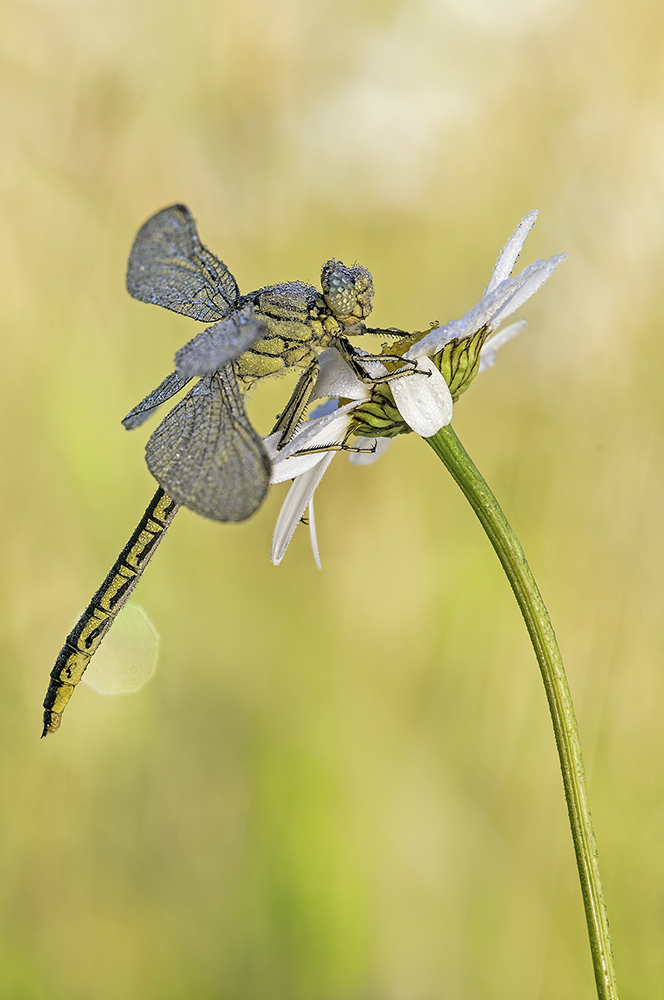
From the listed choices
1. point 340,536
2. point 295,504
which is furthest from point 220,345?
point 340,536

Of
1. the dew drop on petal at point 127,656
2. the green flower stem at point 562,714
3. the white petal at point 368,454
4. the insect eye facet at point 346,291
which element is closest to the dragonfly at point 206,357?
the insect eye facet at point 346,291

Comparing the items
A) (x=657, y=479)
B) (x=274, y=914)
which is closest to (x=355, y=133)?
(x=657, y=479)

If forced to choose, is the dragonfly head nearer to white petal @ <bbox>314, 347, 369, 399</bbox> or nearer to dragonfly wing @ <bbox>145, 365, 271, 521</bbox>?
white petal @ <bbox>314, 347, 369, 399</bbox>

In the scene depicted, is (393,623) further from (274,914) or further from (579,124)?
(579,124)

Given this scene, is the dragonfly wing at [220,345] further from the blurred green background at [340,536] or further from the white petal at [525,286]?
the blurred green background at [340,536]

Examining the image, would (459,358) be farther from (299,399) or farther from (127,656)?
(127,656)
